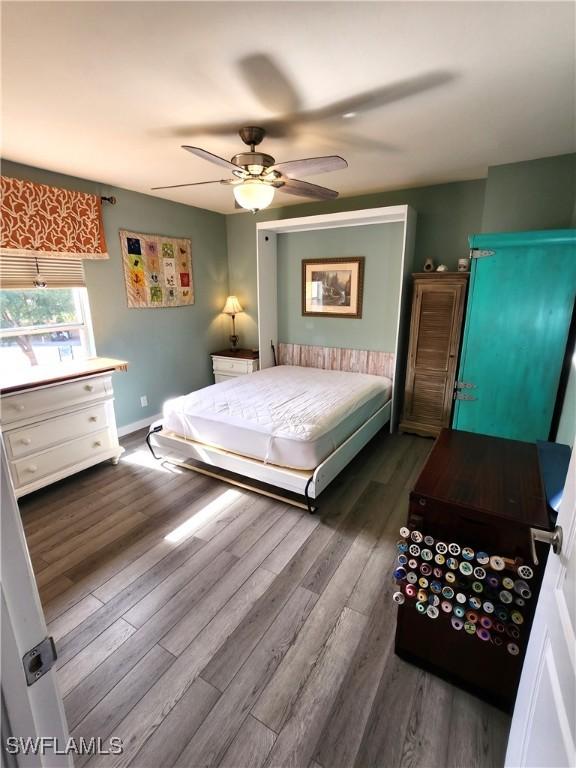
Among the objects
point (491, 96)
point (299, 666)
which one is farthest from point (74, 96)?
point (299, 666)

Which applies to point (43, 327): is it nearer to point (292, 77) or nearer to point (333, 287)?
point (292, 77)

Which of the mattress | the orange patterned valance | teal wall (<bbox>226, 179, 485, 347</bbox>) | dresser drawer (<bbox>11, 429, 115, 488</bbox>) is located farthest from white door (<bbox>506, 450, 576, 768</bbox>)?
the orange patterned valance

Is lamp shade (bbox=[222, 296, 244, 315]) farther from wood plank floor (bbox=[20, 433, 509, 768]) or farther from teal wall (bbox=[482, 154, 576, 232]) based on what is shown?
teal wall (bbox=[482, 154, 576, 232])

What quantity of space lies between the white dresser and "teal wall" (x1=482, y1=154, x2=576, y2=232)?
3.42m

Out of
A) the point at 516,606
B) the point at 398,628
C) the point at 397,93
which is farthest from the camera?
the point at 397,93

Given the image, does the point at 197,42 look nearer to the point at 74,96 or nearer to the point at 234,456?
the point at 74,96

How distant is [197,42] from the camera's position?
1.43m

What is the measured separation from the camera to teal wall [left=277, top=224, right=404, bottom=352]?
3.84 meters

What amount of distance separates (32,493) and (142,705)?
2.04 m

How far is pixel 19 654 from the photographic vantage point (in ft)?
1.92

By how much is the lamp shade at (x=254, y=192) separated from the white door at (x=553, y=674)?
6.71 ft

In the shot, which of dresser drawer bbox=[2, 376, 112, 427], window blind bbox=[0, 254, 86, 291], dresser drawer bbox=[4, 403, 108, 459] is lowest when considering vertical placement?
dresser drawer bbox=[4, 403, 108, 459]

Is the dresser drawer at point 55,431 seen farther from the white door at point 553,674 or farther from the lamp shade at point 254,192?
the white door at point 553,674

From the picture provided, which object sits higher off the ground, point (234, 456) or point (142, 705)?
point (234, 456)
